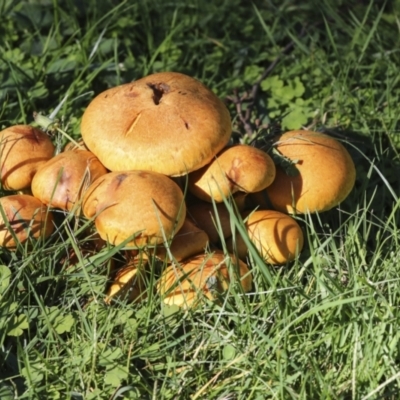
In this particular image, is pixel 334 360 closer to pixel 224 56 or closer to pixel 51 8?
pixel 224 56

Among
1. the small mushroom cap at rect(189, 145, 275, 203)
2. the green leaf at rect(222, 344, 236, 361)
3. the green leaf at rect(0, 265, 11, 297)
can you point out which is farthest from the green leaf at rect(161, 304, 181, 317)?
the green leaf at rect(0, 265, 11, 297)

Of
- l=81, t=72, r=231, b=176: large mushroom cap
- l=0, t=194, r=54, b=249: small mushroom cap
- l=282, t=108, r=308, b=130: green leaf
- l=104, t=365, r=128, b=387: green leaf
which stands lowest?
l=282, t=108, r=308, b=130: green leaf

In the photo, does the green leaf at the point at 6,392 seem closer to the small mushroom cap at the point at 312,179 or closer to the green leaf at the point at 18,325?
the green leaf at the point at 18,325

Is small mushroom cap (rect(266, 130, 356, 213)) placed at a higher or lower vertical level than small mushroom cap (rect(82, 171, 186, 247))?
lower

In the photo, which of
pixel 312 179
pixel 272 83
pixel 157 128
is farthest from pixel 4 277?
pixel 272 83

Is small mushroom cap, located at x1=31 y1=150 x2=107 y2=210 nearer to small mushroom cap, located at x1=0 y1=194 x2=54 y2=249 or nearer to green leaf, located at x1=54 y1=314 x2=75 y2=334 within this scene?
small mushroom cap, located at x1=0 y1=194 x2=54 y2=249

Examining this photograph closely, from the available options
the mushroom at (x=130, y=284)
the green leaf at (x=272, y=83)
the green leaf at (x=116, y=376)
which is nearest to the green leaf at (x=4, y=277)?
the mushroom at (x=130, y=284)
